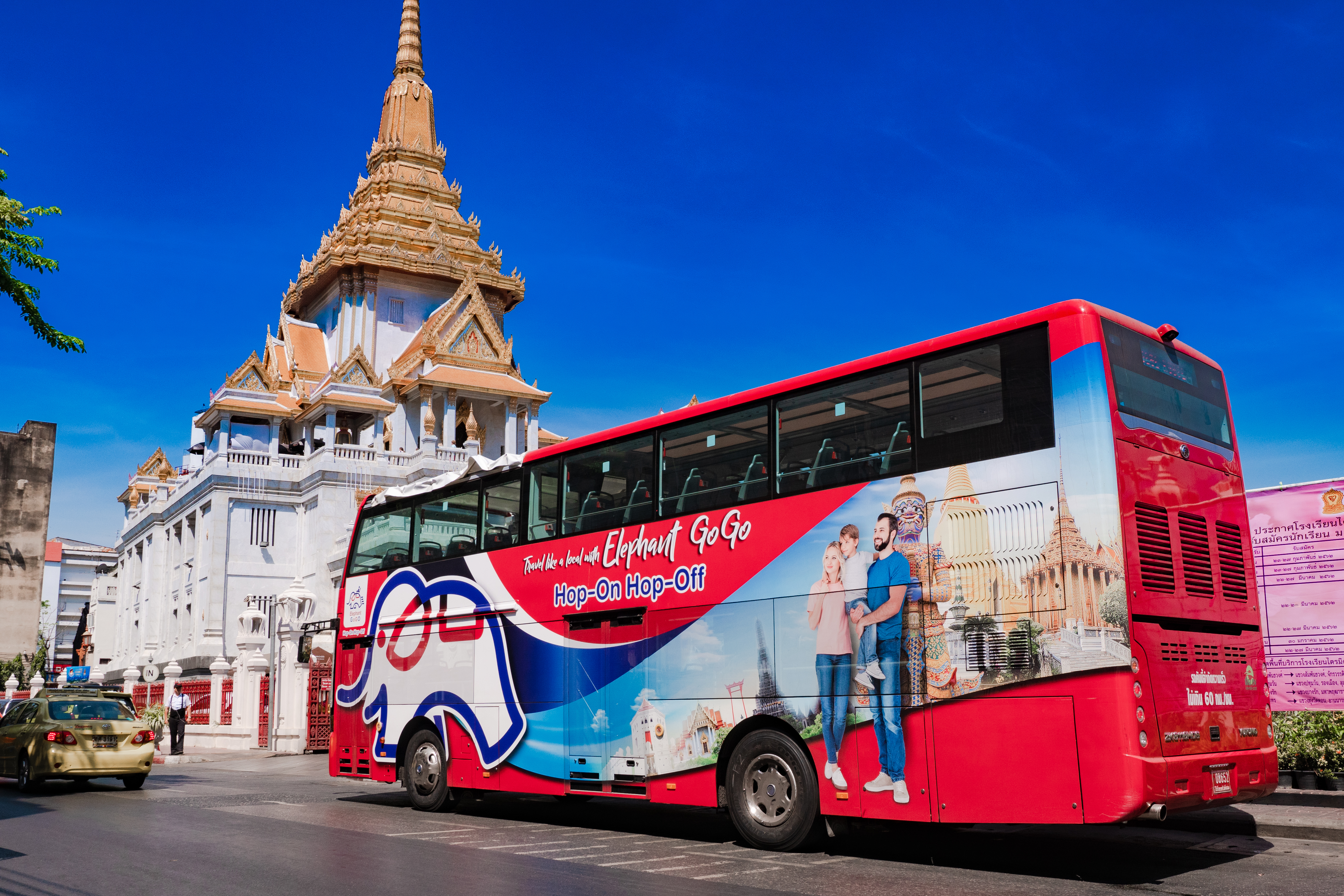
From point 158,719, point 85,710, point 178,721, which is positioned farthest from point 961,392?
point 158,719

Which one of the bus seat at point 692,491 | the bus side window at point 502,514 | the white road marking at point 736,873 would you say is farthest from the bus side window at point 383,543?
the white road marking at point 736,873

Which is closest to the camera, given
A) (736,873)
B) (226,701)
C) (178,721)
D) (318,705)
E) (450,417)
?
(736,873)

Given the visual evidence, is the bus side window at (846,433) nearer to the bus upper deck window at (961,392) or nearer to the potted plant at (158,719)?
the bus upper deck window at (961,392)

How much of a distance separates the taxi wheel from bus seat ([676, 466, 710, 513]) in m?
11.4

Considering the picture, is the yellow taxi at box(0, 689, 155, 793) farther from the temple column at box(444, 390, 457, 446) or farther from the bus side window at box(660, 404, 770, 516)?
the temple column at box(444, 390, 457, 446)

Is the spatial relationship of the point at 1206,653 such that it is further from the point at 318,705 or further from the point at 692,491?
the point at 318,705

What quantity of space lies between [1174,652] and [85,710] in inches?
614

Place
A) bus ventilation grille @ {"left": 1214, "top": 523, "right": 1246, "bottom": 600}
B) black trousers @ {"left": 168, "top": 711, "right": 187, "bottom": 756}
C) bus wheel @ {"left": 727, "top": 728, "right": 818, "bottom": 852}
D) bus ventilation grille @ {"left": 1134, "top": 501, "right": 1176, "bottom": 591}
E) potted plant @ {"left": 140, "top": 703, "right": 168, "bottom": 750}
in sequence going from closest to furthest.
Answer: bus ventilation grille @ {"left": 1134, "top": 501, "right": 1176, "bottom": 591}, bus ventilation grille @ {"left": 1214, "top": 523, "right": 1246, "bottom": 600}, bus wheel @ {"left": 727, "top": 728, "right": 818, "bottom": 852}, black trousers @ {"left": 168, "top": 711, "right": 187, "bottom": 756}, potted plant @ {"left": 140, "top": 703, "right": 168, "bottom": 750}

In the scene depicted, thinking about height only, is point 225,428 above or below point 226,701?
above

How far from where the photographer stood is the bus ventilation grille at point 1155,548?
8188mm

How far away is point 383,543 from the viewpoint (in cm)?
1536

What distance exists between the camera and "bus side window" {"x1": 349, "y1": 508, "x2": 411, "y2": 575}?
14.9 m

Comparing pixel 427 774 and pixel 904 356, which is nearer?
pixel 904 356

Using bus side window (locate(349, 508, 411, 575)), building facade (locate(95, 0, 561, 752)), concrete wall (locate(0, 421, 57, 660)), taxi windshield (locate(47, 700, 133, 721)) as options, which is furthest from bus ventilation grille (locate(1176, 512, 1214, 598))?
concrete wall (locate(0, 421, 57, 660))
